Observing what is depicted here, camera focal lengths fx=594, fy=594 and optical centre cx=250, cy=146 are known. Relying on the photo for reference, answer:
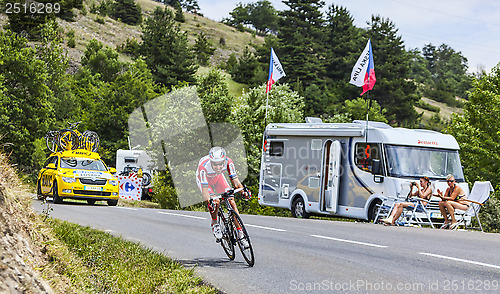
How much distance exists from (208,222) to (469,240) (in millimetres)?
7013

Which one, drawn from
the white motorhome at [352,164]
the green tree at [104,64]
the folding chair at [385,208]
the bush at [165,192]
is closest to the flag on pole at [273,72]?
the bush at [165,192]

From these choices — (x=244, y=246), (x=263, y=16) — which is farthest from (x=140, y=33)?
(x=244, y=246)

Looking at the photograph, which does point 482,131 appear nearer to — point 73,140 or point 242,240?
point 73,140

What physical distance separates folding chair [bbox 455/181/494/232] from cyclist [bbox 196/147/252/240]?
9.59m

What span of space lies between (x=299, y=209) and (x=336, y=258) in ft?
36.3

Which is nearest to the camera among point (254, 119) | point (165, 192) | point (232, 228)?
point (232, 228)

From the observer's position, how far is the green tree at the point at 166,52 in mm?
74375

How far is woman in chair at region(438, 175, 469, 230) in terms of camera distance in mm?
15901

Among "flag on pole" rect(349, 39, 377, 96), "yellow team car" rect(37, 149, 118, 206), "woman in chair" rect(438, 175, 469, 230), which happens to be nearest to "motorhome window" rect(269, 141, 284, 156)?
"flag on pole" rect(349, 39, 377, 96)

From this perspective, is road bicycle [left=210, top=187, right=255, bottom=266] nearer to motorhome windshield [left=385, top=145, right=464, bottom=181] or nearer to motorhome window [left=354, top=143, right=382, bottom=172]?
motorhome windshield [left=385, top=145, right=464, bottom=181]

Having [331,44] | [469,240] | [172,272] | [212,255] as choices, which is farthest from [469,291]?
[331,44]

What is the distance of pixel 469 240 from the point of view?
11828mm

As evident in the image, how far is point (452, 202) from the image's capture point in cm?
1605

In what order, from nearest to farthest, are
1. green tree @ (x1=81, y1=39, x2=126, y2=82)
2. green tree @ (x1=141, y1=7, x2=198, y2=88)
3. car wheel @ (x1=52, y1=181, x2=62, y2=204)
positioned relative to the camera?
car wheel @ (x1=52, y1=181, x2=62, y2=204)
green tree @ (x1=141, y1=7, x2=198, y2=88)
green tree @ (x1=81, y1=39, x2=126, y2=82)
